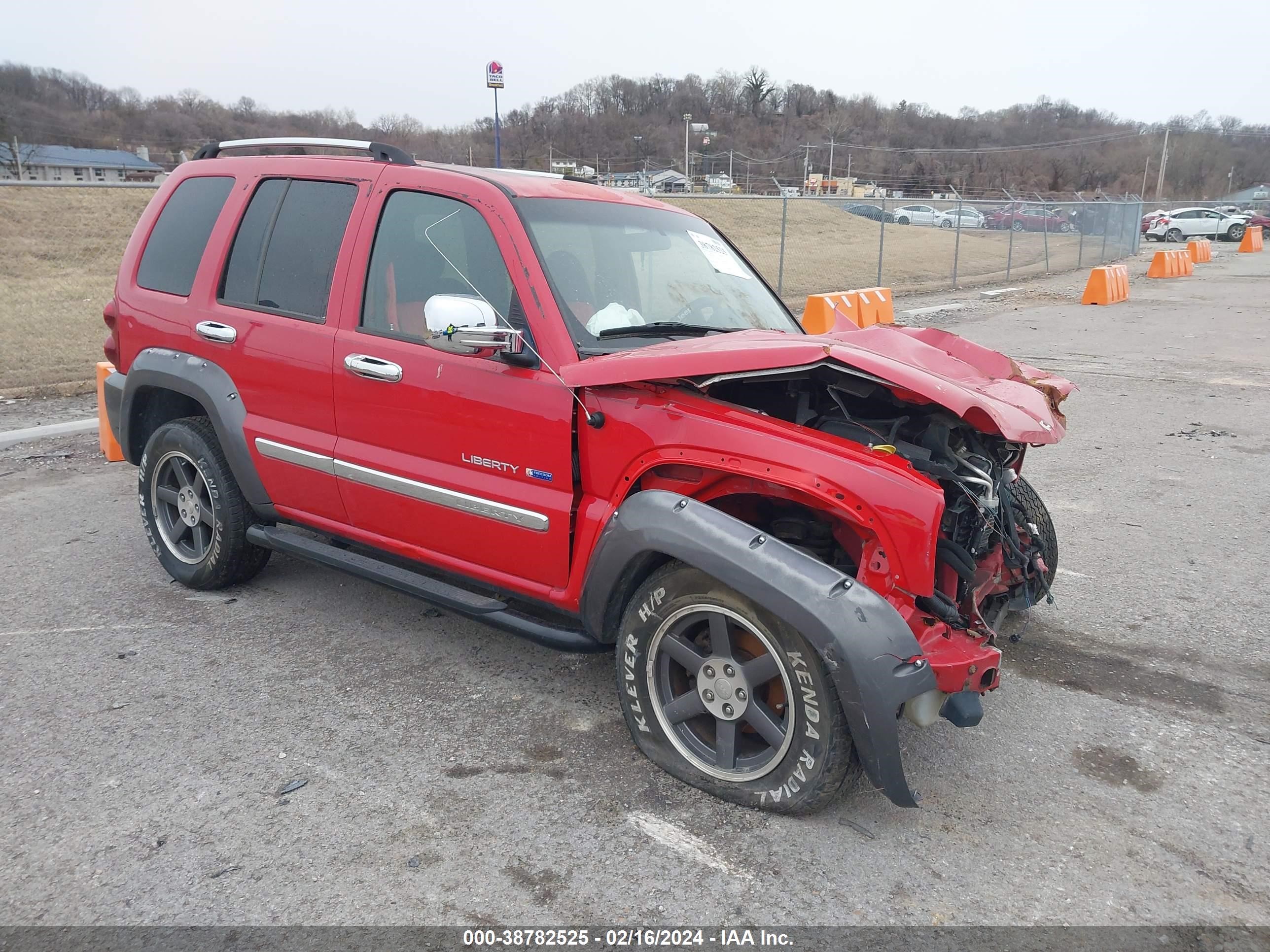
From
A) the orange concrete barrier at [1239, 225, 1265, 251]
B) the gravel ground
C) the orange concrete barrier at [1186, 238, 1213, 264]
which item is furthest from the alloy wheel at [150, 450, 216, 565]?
the orange concrete barrier at [1239, 225, 1265, 251]

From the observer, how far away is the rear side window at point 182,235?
4621mm

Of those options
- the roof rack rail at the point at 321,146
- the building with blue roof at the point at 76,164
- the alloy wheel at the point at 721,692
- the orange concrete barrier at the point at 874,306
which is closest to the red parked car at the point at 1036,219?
the orange concrete barrier at the point at 874,306

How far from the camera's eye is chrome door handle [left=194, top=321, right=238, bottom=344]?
4348 millimetres

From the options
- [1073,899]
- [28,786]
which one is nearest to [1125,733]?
[1073,899]

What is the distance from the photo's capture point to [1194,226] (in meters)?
43.5

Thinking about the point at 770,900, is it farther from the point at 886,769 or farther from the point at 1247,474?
the point at 1247,474

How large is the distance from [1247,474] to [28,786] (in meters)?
7.58

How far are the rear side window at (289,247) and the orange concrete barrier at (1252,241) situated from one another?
41755 millimetres

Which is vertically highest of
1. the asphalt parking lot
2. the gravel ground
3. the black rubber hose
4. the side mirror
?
the side mirror

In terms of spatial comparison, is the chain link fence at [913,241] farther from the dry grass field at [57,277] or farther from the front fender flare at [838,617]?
the front fender flare at [838,617]

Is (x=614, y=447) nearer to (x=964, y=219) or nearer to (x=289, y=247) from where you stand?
(x=289, y=247)

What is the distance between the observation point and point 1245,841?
296 cm

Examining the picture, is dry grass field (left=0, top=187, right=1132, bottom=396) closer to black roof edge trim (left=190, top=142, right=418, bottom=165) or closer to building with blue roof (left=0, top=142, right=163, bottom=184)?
black roof edge trim (left=190, top=142, right=418, bottom=165)

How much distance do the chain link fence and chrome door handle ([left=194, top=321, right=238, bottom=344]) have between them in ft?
47.8
